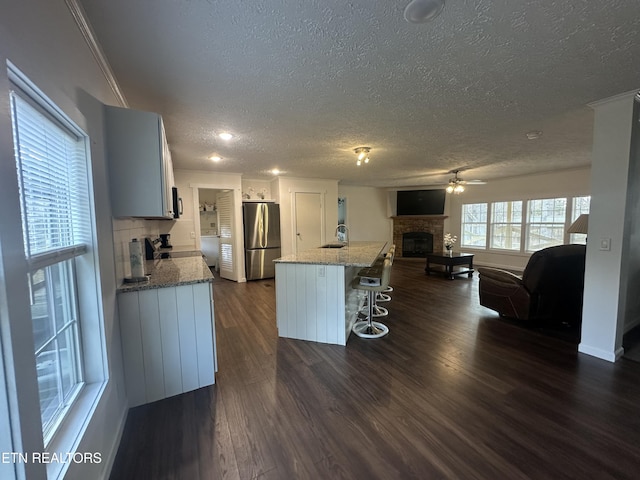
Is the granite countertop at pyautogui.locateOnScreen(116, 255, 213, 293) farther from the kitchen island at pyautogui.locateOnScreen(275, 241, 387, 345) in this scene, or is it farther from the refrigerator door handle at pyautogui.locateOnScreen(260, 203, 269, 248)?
the refrigerator door handle at pyautogui.locateOnScreen(260, 203, 269, 248)

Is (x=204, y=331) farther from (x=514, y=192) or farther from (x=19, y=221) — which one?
(x=514, y=192)

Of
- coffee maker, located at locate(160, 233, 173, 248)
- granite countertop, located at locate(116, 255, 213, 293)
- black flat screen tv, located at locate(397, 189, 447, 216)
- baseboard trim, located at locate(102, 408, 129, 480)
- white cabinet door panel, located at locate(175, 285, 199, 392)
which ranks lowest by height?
baseboard trim, located at locate(102, 408, 129, 480)

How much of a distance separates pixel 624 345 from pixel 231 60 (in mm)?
4412

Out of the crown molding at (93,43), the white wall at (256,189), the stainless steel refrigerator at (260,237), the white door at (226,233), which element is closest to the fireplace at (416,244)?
the stainless steel refrigerator at (260,237)

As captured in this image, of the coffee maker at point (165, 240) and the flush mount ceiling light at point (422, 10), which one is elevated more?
the flush mount ceiling light at point (422, 10)

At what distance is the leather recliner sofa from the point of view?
3.07 meters

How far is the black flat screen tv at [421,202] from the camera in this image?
7.82 meters

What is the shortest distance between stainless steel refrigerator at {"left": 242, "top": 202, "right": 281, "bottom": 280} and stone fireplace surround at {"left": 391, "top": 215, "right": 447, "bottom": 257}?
13.9 ft

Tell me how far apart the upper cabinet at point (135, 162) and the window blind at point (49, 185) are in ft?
1.39

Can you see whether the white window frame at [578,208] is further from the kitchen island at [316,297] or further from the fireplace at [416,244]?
the kitchen island at [316,297]

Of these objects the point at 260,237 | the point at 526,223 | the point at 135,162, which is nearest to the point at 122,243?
the point at 135,162

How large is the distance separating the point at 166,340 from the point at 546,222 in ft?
25.3

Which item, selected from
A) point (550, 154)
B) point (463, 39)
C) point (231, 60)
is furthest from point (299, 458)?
point (550, 154)

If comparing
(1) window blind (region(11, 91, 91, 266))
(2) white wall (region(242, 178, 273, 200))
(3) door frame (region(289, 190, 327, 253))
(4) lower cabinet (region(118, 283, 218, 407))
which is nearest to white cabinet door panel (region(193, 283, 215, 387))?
(4) lower cabinet (region(118, 283, 218, 407))
